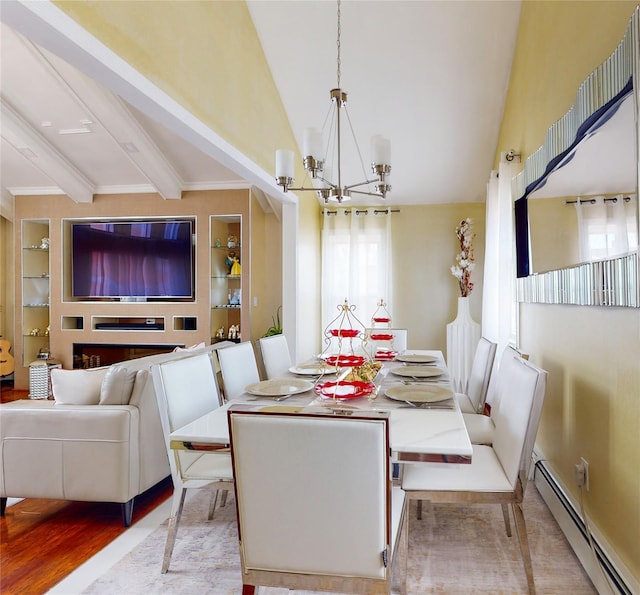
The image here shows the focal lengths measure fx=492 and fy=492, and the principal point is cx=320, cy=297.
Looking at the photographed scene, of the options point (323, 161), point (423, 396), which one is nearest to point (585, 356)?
point (423, 396)

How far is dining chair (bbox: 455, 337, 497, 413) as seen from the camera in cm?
303

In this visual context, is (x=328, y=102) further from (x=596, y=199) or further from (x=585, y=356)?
(x=585, y=356)

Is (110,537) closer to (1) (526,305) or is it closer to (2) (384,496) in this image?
(2) (384,496)

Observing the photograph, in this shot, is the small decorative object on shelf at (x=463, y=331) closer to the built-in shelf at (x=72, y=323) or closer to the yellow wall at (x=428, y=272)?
the yellow wall at (x=428, y=272)

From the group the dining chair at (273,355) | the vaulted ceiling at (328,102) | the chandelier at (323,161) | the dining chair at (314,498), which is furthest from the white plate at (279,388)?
the vaulted ceiling at (328,102)

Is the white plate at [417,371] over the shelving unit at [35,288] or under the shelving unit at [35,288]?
under

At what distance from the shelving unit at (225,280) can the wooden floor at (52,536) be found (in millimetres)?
2943

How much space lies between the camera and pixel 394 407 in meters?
2.02

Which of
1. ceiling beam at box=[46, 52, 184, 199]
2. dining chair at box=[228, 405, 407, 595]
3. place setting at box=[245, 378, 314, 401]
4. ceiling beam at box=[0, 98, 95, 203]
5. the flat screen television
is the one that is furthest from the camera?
the flat screen television

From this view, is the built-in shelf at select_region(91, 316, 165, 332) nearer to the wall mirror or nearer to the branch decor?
the branch decor

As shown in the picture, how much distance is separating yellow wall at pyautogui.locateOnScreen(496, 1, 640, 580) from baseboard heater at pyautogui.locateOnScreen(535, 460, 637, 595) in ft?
0.18

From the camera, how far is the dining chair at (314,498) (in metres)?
1.29

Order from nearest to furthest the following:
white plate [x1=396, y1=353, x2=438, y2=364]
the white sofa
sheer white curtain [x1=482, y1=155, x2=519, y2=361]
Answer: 1. the white sofa
2. white plate [x1=396, y1=353, x2=438, y2=364]
3. sheer white curtain [x1=482, y1=155, x2=519, y2=361]

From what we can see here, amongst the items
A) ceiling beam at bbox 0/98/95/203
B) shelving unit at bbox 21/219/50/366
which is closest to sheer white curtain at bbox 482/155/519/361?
ceiling beam at bbox 0/98/95/203
